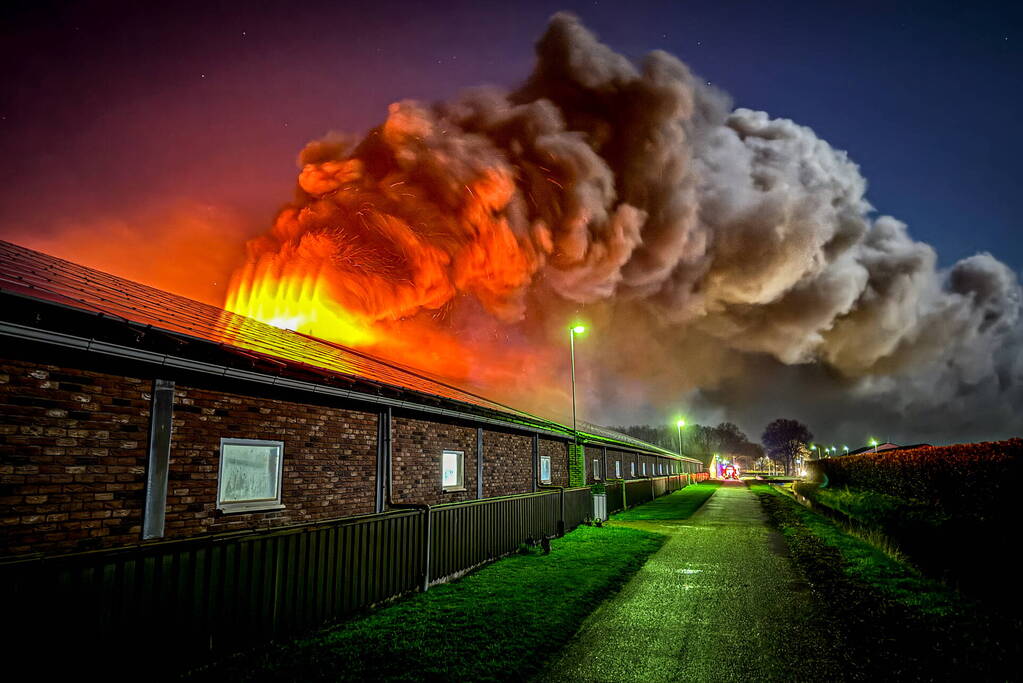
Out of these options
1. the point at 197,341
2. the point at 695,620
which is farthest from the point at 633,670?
the point at 197,341

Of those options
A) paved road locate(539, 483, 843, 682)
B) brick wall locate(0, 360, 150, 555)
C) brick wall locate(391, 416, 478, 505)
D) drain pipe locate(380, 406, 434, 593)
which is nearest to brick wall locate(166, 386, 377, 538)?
drain pipe locate(380, 406, 434, 593)

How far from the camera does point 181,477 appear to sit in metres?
5.94

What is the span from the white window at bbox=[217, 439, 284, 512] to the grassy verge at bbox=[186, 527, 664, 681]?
1.86 metres

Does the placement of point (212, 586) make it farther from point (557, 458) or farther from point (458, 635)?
point (557, 458)

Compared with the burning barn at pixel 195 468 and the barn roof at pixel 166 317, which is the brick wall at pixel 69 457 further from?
the barn roof at pixel 166 317

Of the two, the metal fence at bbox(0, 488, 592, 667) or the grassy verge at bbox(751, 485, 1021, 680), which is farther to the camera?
the grassy verge at bbox(751, 485, 1021, 680)

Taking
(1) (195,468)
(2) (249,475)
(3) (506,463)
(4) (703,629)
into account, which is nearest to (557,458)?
(3) (506,463)

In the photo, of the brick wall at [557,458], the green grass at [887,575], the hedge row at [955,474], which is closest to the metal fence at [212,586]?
the green grass at [887,575]

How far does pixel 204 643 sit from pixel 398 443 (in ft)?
16.4

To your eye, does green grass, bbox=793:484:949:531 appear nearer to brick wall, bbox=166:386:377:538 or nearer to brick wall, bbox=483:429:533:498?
brick wall, bbox=483:429:533:498

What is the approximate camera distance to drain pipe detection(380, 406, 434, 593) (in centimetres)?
820

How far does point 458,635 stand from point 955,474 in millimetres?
13110

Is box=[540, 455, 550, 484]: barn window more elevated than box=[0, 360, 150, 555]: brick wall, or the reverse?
box=[0, 360, 150, 555]: brick wall

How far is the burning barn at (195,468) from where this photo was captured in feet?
15.2
